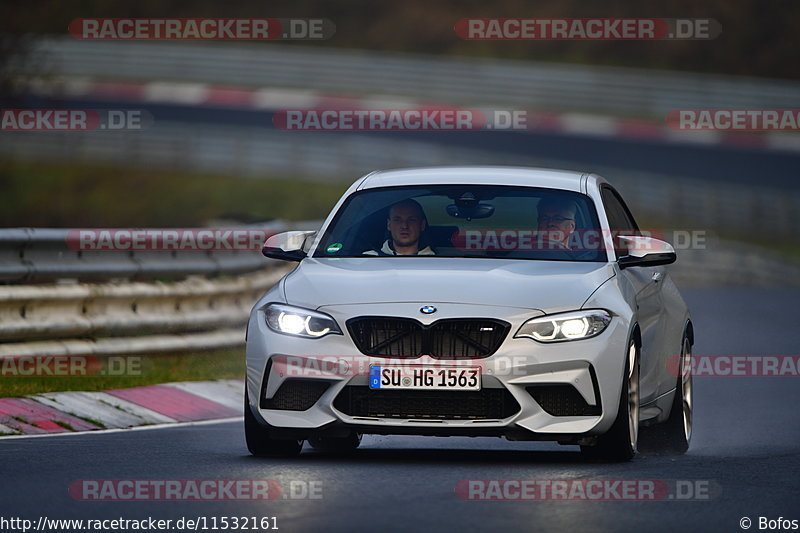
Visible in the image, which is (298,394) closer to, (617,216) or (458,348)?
(458,348)

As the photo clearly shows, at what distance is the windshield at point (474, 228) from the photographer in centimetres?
1000

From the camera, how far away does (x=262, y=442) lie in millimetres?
9414

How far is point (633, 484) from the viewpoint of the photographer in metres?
8.41

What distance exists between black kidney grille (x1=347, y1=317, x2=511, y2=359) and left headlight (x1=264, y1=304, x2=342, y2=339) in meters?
0.18

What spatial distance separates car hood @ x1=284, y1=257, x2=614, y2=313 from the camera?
9094 millimetres

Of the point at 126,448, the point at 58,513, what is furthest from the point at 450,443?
the point at 58,513
